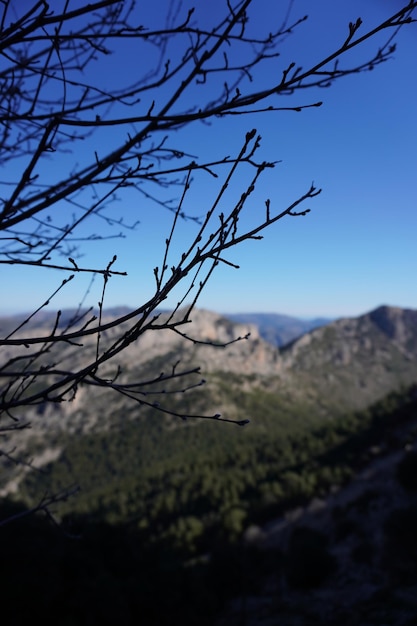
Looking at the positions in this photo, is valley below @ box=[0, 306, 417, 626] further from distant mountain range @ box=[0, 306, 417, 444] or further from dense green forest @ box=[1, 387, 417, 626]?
distant mountain range @ box=[0, 306, 417, 444]

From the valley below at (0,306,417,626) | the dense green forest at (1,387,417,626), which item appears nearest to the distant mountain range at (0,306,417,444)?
the valley below at (0,306,417,626)

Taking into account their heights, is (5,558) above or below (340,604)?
above

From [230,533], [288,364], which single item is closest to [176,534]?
[230,533]

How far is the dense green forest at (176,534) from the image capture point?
494 inches

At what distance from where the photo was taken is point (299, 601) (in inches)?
644

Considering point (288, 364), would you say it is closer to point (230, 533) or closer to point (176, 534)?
point (176, 534)

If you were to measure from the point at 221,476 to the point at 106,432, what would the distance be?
6367cm

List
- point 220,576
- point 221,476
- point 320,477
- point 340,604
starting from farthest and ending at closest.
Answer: point 221,476 < point 320,477 < point 220,576 < point 340,604

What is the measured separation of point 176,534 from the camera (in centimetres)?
3369

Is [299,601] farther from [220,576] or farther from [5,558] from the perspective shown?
[5,558]

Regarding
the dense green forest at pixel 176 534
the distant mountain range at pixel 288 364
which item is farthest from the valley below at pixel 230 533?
the distant mountain range at pixel 288 364

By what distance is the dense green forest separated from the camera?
12.5 meters

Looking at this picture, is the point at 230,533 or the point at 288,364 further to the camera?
the point at 288,364

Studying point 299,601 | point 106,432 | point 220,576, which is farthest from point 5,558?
point 106,432
